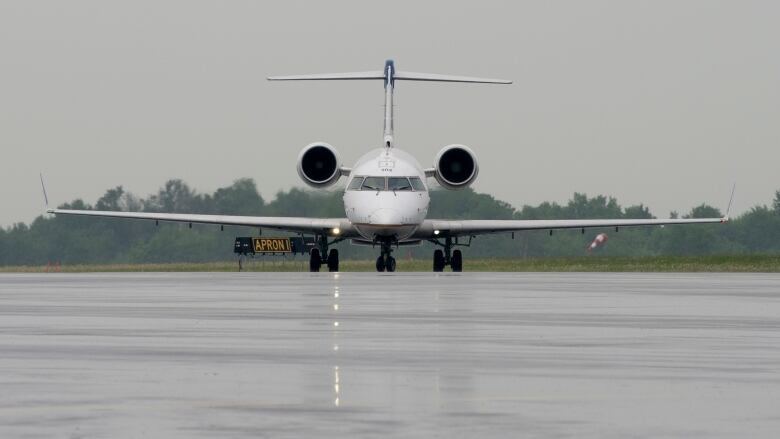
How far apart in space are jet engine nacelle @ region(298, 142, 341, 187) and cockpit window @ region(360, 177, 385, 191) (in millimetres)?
2044

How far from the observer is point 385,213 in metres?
42.3

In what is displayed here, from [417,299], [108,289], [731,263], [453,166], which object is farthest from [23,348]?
[731,263]

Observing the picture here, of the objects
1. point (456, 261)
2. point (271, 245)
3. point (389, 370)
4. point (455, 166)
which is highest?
point (455, 166)

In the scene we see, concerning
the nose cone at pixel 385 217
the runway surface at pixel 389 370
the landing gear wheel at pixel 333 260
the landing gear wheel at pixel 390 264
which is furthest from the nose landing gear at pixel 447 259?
the runway surface at pixel 389 370

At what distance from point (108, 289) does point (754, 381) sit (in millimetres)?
18589

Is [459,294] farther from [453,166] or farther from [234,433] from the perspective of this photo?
[453,166]

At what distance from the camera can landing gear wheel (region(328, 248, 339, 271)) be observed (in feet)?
148

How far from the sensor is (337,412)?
332 inches

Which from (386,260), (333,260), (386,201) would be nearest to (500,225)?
(386,260)

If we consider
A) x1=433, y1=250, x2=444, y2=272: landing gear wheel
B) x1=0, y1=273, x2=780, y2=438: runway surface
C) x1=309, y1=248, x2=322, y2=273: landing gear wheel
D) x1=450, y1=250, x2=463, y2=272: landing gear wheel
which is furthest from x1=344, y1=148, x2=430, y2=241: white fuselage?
x1=0, y1=273, x2=780, y2=438: runway surface

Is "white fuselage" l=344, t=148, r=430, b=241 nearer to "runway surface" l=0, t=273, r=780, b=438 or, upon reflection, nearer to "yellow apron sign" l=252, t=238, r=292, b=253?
"yellow apron sign" l=252, t=238, r=292, b=253

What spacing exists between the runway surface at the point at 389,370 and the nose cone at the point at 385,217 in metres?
22.0

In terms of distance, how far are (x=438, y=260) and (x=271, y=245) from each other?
1092 centimetres

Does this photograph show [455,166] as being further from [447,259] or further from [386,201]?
[386,201]
